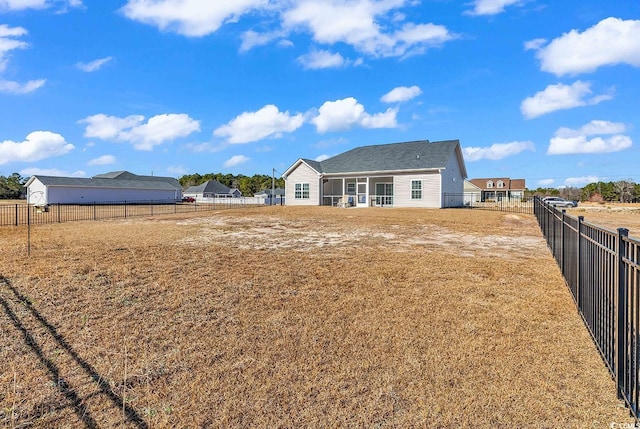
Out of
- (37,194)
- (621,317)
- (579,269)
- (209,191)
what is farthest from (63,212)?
(209,191)

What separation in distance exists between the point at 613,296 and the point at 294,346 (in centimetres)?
290

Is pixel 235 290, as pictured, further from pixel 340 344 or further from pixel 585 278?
pixel 585 278

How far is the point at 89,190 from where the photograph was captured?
40.3 metres

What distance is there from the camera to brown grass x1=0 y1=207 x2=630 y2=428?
2611 millimetres

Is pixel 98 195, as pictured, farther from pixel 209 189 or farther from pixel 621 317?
pixel 621 317

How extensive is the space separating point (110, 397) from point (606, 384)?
4084 millimetres

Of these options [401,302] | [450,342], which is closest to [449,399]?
[450,342]

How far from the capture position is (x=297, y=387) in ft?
9.53

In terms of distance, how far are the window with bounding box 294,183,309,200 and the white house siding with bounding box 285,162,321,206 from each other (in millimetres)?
205

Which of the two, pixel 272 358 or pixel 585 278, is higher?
pixel 585 278

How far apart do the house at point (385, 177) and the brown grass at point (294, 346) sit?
63.6 feet

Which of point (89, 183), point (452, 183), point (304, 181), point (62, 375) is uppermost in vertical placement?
point (89, 183)

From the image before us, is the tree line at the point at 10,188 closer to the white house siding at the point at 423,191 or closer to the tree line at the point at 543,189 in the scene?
the tree line at the point at 543,189

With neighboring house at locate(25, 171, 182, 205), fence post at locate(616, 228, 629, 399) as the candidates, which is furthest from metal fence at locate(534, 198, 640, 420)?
neighboring house at locate(25, 171, 182, 205)
